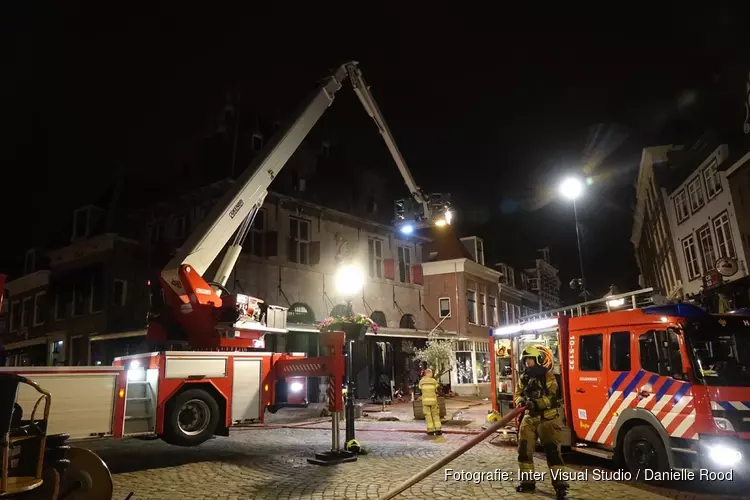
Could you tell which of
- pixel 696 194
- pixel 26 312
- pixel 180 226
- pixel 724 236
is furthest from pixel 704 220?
pixel 26 312

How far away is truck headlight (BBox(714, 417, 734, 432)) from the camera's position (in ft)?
19.6

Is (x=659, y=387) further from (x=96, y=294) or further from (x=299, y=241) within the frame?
(x=96, y=294)

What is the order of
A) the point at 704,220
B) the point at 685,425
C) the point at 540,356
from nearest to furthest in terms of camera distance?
1. the point at 685,425
2. the point at 540,356
3. the point at 704,220

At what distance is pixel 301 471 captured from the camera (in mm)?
7699

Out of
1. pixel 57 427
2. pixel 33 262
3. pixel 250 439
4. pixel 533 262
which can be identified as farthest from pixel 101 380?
pixel 533 262

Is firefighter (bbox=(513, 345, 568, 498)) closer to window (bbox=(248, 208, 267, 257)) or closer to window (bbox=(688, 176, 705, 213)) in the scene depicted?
window (bbox=(248, 208, 267, 257))

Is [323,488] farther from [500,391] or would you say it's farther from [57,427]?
[500,391]

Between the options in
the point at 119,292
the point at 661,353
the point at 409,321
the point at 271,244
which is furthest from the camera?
the point at 409,321

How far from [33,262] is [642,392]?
2833 cm

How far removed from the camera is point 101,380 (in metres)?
7.56

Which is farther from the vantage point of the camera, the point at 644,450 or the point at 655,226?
the point at 655,226

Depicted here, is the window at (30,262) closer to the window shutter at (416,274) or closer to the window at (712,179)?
the window shutter at (416,274)

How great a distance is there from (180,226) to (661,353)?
60.2 ft

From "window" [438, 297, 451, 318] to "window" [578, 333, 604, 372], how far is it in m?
20.1
